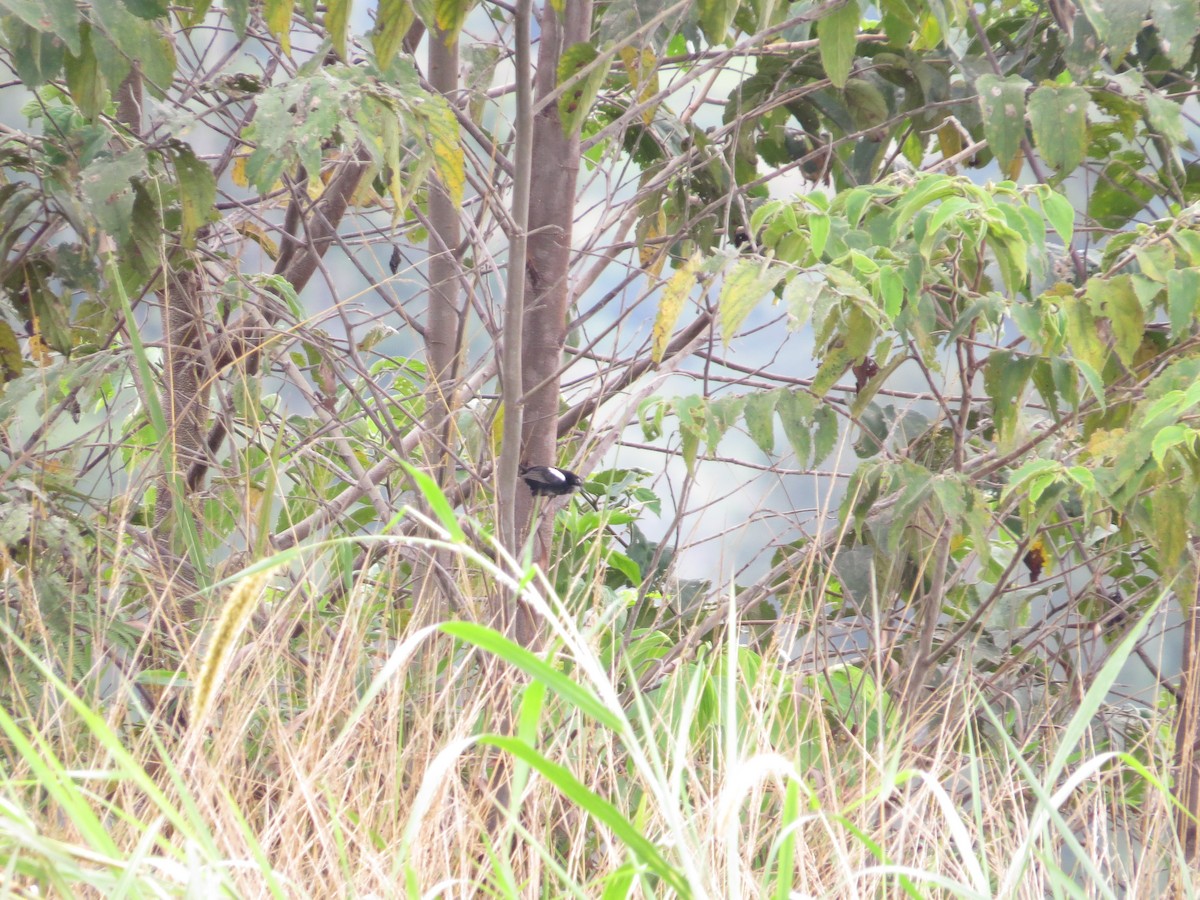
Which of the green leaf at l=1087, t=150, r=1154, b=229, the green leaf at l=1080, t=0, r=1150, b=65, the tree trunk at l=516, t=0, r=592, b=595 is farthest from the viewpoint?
the green leaf at l=1087, t=150, r=1154, b=229

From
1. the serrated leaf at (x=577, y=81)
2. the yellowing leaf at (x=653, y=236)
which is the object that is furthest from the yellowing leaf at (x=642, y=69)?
the yellowing leaf at (x=653, y=236)

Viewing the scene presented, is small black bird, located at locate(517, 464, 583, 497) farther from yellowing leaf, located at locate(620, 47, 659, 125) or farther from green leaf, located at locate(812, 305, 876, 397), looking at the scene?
yellowing leaf, located at locate(620, 47, 659, 125)

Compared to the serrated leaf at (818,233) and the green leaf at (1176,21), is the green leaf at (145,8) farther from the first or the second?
the green leaf at (1176,21)

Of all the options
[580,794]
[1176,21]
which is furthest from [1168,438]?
[580,794]

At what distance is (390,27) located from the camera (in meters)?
1.06

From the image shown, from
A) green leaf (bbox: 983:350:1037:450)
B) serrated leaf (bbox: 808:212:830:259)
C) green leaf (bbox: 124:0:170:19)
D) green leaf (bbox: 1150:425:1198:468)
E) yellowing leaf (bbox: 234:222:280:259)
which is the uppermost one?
green leaf (bbox: 124:0:170:19)

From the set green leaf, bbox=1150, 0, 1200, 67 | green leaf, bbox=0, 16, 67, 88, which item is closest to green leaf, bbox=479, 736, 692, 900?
green leaf, bbox=0, 16, 67, 88

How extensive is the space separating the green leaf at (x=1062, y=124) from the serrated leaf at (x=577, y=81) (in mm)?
526

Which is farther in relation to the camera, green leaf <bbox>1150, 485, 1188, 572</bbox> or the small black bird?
the small black bird

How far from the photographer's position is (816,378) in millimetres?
1296

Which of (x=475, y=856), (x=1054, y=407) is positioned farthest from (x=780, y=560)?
(x=475, y=856)

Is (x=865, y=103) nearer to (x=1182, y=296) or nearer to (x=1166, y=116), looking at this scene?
(x=1166, y=116)

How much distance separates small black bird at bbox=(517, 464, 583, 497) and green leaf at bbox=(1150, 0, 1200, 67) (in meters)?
0.87

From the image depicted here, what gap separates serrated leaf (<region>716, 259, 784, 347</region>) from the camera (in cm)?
111
